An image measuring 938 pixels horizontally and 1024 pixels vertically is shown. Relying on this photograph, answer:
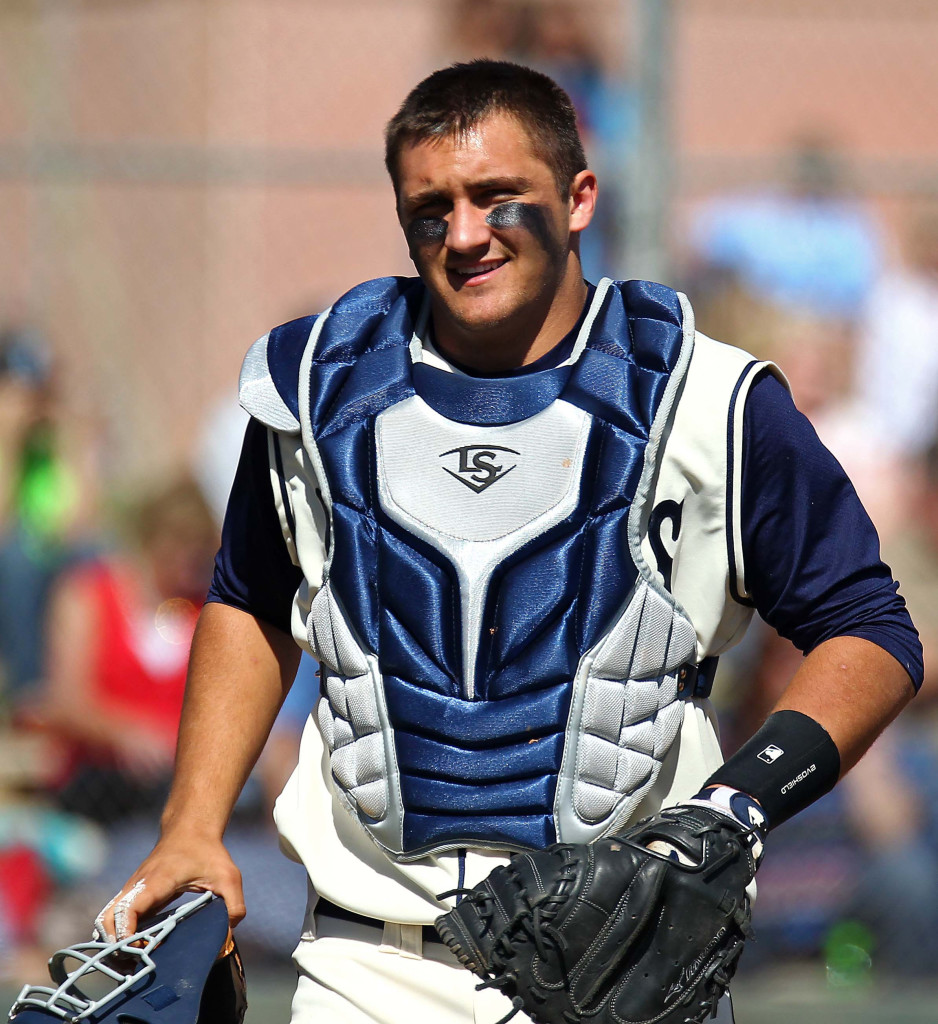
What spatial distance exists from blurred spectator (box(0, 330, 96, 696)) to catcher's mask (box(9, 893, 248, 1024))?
3.41 m

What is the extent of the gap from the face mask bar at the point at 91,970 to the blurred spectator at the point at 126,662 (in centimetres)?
296

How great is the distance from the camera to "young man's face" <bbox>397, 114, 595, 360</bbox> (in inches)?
93.7

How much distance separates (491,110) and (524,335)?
386 millimetres

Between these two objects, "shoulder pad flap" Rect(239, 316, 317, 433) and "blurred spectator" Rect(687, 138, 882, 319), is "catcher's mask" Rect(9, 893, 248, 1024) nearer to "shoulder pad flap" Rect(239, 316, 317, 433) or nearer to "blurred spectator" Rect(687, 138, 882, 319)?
"shoulder pad flap" Rect(239, 316, 317, 433)

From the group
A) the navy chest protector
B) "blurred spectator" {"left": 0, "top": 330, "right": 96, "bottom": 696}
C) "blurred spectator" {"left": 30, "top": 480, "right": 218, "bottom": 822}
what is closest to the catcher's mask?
the navy chest protector

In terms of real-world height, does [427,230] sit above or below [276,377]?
above

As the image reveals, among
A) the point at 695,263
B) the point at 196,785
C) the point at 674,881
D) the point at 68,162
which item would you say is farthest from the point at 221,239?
the point at 674,881

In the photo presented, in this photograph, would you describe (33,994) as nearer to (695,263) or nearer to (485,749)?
(485,749)

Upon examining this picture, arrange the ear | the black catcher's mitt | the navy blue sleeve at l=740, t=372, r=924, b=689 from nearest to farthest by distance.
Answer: the black catcher's mitt, the navy blue sleeve at l=740, t=372, r=924, b=689, the ear

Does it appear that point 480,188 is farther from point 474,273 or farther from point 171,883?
point 171,883

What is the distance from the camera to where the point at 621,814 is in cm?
228

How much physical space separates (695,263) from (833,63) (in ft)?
9.22

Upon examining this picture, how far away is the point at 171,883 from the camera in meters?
2.29

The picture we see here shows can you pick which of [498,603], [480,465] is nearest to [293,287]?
[480,465]
